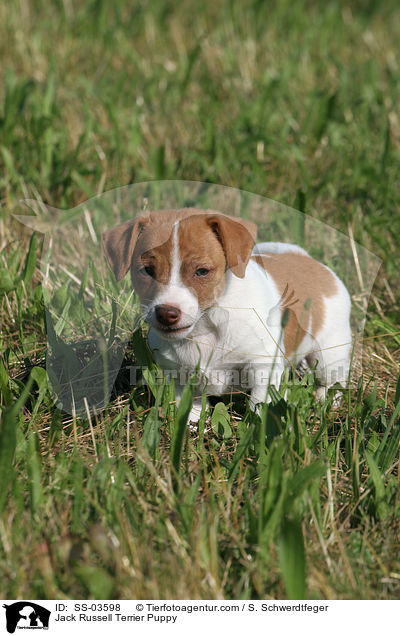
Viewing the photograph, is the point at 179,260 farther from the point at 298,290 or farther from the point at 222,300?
the point at 298,290

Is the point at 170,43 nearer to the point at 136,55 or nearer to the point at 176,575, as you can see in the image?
the point at 136,55

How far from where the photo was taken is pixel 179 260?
111 inches

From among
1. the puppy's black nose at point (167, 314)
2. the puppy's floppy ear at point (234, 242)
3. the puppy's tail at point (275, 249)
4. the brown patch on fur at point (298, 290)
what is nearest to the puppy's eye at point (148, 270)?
the puppy's black nose at point (167, 314)

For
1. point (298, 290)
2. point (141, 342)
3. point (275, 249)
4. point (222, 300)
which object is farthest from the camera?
point (275, 249)

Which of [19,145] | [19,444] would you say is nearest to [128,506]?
[19,444]

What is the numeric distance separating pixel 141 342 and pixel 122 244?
496 mm

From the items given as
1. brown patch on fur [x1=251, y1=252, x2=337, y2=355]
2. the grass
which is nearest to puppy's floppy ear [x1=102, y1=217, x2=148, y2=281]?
the grass

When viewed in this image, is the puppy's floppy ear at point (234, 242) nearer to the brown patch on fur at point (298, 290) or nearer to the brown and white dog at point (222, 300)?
the brown and white dog at point (222, 300)

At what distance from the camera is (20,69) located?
654 cm

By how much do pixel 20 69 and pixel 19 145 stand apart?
1713mm
